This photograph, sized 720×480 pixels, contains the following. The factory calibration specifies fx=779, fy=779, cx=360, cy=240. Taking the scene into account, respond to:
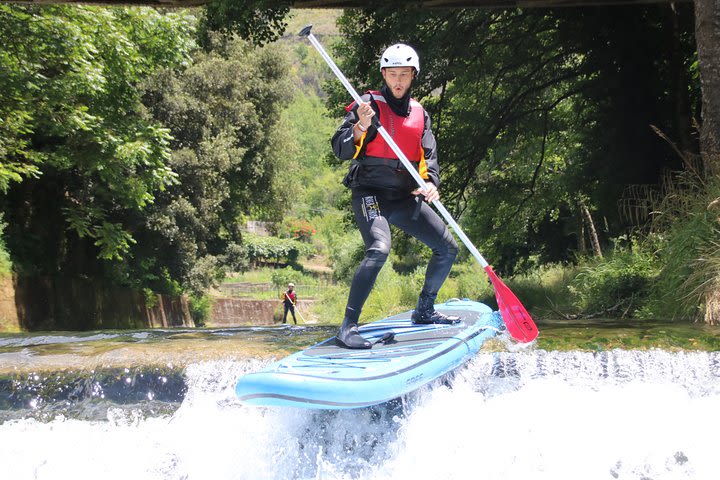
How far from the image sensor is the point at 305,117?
4833 inches

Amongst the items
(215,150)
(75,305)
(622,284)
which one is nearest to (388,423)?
(622,284)

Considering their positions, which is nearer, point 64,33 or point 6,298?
point 64,33

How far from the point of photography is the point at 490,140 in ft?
42.5

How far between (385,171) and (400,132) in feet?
0.90

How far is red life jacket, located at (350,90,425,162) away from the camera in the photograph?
497cm

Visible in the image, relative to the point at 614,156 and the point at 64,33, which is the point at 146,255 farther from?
the point at 614,156

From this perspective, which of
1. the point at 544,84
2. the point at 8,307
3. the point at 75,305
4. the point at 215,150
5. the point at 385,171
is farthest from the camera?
the point at 215,150

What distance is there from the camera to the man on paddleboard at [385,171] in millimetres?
4840

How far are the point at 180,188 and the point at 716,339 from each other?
60.9 ft

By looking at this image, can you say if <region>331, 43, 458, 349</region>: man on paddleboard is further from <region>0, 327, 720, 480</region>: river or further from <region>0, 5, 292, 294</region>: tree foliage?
<region>0, 5, 292, 294</region>: tree foliage

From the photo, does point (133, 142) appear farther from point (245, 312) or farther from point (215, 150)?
point (245, 312)

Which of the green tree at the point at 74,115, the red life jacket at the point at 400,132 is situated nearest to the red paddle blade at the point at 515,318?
the red life jacket at the point at 400,132

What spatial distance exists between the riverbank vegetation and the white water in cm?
199

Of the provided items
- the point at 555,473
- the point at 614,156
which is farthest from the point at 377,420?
the point at 614,156
